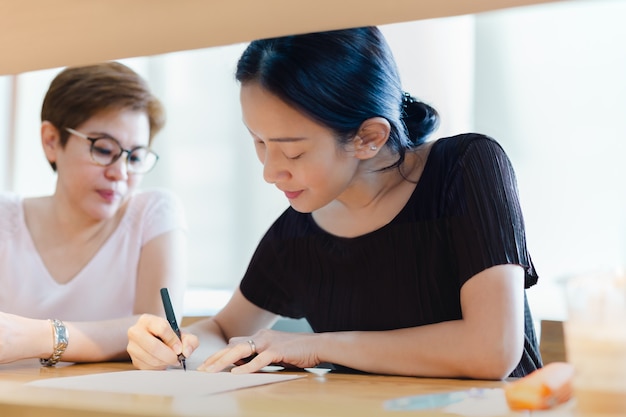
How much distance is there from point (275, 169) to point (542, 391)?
771 millimetres

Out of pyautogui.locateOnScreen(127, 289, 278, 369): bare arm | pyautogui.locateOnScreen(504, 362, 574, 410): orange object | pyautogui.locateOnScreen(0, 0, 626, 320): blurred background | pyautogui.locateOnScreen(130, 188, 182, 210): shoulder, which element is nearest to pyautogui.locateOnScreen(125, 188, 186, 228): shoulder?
pyautogui.locateOnScreen(130, 188, 182, 210): shoulder

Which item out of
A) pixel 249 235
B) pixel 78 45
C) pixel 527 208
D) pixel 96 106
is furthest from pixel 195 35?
pixel 249 235

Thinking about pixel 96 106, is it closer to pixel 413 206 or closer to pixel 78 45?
pixel 413 206

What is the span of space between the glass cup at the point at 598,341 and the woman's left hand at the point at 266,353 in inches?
22.8

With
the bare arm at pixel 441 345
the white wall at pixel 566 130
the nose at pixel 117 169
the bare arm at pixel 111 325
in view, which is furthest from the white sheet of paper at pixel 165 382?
the white wall at pixel 566 130

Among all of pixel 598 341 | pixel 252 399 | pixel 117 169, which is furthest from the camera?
pixel 117 169

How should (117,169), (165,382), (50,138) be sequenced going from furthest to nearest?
(50,138)
(117,169)
(165,382)

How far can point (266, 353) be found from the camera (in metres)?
1.11

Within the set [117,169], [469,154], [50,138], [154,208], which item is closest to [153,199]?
[154,208]

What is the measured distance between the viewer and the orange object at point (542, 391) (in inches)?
23.8

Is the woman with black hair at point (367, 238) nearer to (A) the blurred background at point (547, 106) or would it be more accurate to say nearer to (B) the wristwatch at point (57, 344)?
(B) the wristwatch at point (57, 344)

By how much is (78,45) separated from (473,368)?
2.37ft

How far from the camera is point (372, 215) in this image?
4.86 feet

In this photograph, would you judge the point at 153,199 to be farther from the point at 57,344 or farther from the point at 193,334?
the point at 57,344
